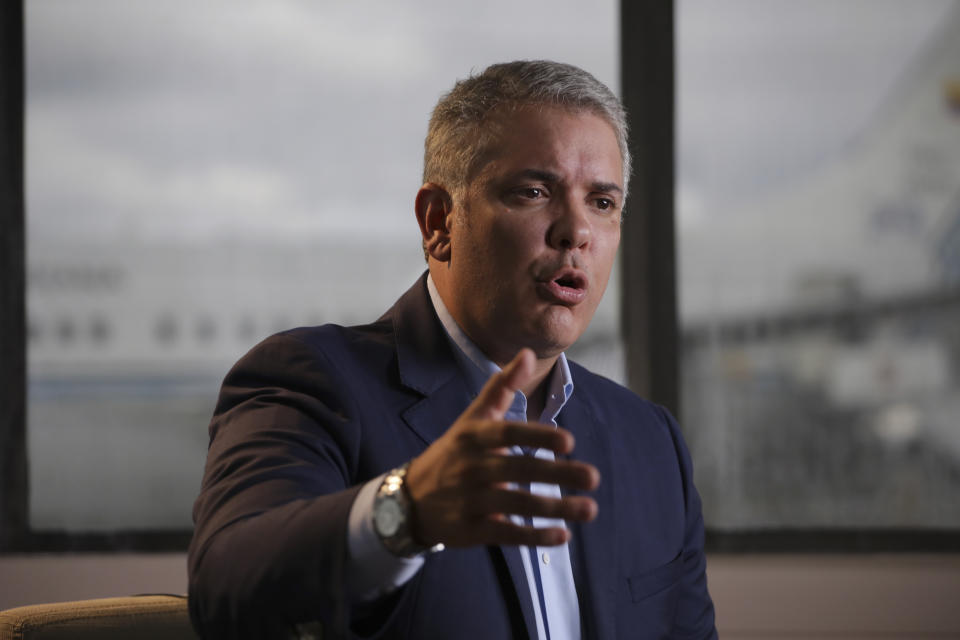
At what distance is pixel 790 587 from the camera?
2.61 meters

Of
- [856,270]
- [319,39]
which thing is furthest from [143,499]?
[856,270]

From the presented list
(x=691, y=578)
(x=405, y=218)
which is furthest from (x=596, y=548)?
(x=405, y=218)

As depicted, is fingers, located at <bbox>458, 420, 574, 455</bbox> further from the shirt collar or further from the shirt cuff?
the shirt collar

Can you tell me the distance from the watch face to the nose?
55cm

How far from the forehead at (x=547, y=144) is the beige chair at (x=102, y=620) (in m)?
0.84

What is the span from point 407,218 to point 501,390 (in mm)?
2029

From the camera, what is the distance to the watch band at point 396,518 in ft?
2.65

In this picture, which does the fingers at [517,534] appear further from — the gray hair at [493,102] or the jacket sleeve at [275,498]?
the gray hair at [493,102]

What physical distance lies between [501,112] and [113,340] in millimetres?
1865

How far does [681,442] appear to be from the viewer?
158 cm

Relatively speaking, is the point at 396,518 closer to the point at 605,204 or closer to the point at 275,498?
the point at 275,498

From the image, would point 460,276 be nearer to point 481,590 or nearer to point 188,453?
point 481,590

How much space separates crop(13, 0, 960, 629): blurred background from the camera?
8.89 ft

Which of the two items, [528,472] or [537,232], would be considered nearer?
[528,472]
